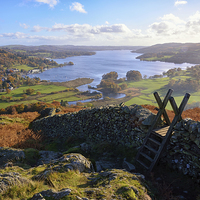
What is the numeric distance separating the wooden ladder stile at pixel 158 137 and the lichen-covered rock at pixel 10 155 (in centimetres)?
583

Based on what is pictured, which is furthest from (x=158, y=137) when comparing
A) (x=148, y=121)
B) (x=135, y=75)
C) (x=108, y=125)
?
(x=135, y=75)

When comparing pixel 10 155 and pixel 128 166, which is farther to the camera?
pixel 10 155

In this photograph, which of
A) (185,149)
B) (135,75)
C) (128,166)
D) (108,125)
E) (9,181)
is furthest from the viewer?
(135,75)

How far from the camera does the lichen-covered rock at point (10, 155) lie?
6670mm

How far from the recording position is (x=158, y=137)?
705 centimetres

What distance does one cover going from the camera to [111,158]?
789cm

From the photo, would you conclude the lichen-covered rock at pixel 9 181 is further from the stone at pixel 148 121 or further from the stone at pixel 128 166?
the stone at pixel 148 121

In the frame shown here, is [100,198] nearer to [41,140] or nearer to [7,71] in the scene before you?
[41,140]

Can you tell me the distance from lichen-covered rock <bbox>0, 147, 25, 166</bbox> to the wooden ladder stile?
5826 mm

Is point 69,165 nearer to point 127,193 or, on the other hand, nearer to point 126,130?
point 127,193

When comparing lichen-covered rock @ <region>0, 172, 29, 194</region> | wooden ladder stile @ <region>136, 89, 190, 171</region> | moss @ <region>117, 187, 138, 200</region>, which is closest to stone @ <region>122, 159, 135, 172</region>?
wooden ladder stile @ <region>136, 89, 190, 171</region>

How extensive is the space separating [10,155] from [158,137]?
7.36 metres

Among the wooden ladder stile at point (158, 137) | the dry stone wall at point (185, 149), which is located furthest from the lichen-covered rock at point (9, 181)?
the dry stone wall at point (185, 149)

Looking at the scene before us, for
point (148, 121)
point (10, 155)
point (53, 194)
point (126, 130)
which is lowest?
point (10, 155)
